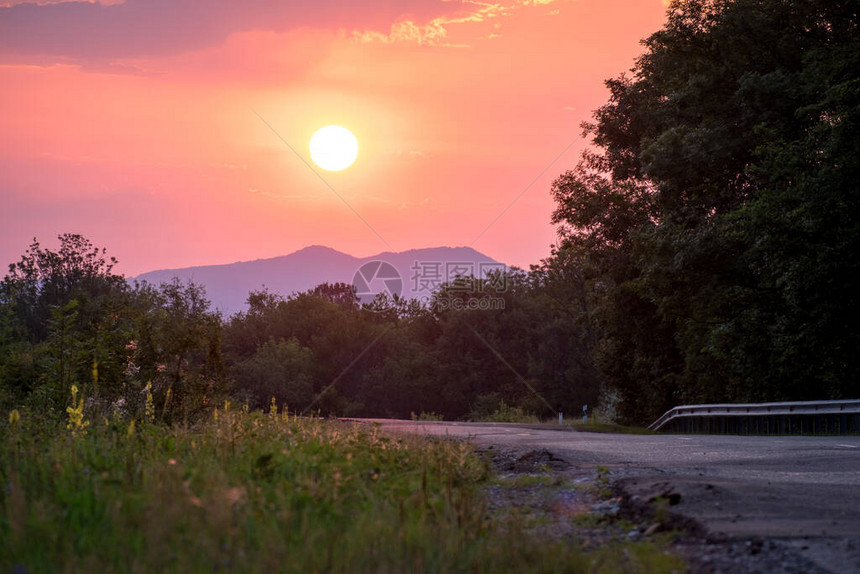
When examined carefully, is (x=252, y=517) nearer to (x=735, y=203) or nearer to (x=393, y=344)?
(x=735, y=203)

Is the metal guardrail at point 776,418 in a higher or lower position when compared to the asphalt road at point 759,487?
higher

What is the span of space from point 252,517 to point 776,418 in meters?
19.8

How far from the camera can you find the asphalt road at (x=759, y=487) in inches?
229

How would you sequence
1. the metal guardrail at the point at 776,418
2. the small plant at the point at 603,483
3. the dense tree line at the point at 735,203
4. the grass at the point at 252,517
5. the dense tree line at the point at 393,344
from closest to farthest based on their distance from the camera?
the grass at the point at 252,517
the small plant at the point at 603,483
the metal guardrail at the point at 776,418
the dense tree line at the point at 735,203
the dense tree line at the point at 393,344

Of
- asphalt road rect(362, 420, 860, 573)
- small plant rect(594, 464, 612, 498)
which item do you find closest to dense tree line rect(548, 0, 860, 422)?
asphalt road rect(362, 420, 860, 573)

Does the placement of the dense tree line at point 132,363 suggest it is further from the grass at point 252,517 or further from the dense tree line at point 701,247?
the grass at point 252,517

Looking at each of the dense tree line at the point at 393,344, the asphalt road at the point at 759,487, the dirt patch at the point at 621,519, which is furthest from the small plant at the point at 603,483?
the dense tree line at the point at 393,344

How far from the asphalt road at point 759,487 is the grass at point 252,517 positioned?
98 cm

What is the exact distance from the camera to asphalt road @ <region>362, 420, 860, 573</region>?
5.81m

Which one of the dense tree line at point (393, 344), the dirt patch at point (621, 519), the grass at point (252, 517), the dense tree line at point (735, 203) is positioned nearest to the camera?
the grass at point (252, 517)

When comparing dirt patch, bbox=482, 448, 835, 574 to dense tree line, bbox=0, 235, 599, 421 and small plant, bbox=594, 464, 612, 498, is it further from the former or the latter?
dense tree line, bbox=0, 235, 599, 421

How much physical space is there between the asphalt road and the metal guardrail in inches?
257

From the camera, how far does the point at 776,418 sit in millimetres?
22203

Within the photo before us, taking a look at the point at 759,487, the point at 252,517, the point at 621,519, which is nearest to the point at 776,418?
the point at 759,487
